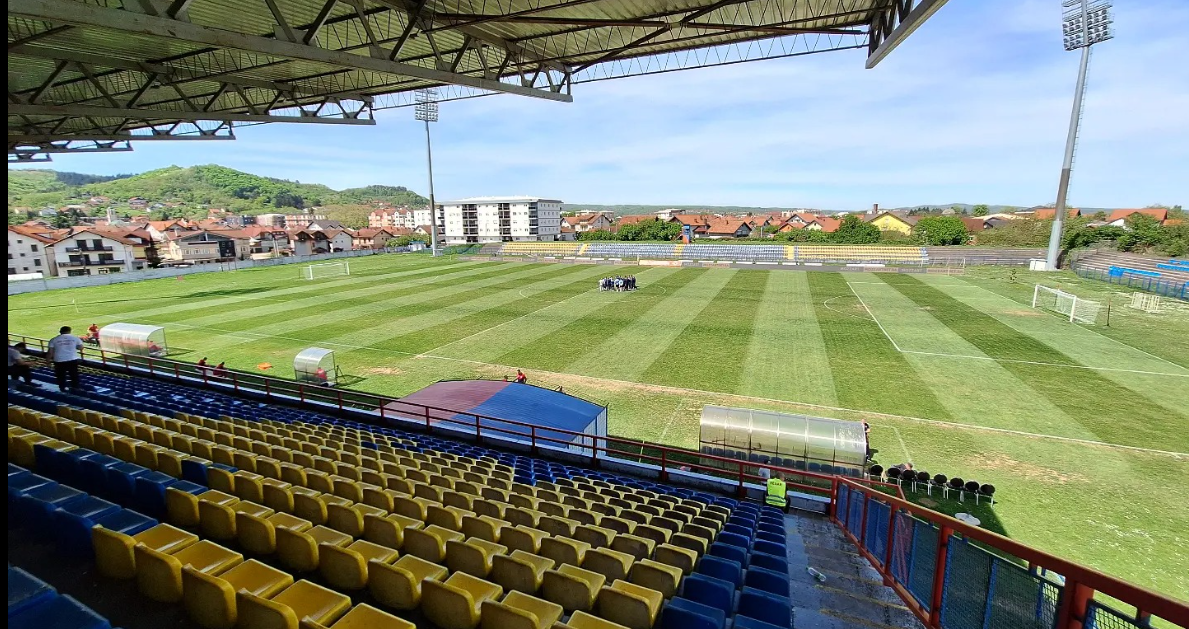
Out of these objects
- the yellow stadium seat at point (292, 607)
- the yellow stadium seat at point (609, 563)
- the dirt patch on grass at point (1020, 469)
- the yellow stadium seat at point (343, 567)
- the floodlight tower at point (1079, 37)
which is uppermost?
the floodlight tower at point (1079, 37)

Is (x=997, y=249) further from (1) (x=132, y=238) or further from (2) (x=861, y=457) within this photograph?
(1) (x=132, y=238)

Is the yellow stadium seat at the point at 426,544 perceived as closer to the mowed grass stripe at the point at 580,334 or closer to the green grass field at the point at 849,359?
the green grass field at the point at 849,359

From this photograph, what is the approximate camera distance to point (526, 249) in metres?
79.2

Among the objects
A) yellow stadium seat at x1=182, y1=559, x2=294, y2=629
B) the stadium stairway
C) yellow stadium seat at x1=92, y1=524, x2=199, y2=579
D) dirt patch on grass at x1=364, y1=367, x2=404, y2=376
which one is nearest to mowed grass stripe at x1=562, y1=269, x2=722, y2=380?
dirt patch on grass at x1=364, y1=367, x2=404, y2=376

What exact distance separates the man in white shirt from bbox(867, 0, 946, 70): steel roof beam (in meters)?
18.7

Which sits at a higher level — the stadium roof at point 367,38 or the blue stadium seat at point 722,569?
the stadium roof at point 367,38

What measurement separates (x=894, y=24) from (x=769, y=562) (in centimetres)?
1199

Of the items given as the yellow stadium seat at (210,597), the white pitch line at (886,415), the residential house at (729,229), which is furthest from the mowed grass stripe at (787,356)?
the residential house at (729,229)

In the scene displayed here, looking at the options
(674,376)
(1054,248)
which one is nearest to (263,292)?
(674,376)

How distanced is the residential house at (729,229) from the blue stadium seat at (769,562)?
391 ft

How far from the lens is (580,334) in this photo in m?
27.3

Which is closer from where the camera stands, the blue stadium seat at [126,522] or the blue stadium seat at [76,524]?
the blue stadium seat at [76,524]

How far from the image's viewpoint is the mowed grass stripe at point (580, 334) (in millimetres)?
22625

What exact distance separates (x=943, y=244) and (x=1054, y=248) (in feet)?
69.0
